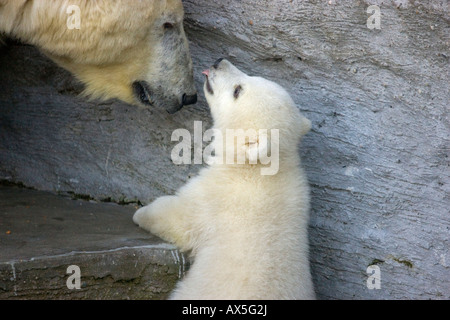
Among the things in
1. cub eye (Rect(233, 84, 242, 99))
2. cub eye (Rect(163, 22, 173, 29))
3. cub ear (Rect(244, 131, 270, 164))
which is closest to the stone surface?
cub ear (Rect(244, 131, 270, 164))

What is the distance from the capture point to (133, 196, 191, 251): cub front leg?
333cm

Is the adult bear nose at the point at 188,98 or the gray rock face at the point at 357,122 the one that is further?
the adult bear nose at the point at 188,98

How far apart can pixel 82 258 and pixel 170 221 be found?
50 cm

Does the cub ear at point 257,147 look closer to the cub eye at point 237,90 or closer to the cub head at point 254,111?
the cub head at point 254,111

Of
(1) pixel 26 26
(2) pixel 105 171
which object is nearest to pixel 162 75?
(1) pixel 26 26

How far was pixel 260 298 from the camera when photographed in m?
2.86

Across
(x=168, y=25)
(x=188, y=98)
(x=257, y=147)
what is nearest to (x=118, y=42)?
(x=168, y=25)

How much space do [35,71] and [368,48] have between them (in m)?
2.29

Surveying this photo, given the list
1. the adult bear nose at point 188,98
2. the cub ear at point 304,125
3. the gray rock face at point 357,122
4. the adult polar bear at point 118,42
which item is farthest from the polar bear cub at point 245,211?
the gray rock face at point 357,122

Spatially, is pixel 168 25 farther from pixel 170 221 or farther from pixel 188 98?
pixel 170 221

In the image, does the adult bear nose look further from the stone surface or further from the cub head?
the stone surface

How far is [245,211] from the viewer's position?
3.16 meters

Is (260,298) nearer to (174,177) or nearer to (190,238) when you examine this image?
(190,238)

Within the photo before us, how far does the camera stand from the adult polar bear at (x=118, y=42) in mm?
3285
